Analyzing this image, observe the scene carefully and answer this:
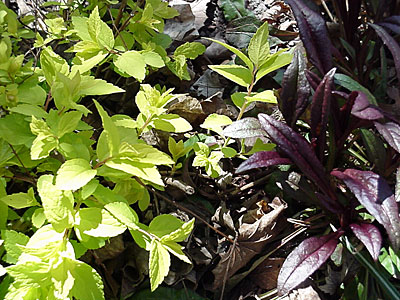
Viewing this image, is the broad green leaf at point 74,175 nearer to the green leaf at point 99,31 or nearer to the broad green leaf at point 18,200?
the broad green leaf at point 18,200

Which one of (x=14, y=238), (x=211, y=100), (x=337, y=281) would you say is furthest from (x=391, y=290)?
(x=14, y=238)

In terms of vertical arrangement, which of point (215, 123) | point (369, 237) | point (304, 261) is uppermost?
point (215, 123)

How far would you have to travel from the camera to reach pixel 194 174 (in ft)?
5.36

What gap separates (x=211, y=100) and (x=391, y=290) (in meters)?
0.98

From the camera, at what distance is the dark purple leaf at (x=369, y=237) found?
1186mm

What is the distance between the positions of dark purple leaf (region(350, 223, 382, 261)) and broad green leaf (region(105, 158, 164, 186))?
617 millimetres

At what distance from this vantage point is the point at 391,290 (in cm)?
130

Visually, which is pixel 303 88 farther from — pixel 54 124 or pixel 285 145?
pixel 54 124

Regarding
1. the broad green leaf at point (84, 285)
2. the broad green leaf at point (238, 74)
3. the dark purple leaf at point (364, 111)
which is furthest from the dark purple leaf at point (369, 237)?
the broad green leaf at point (84, 285)

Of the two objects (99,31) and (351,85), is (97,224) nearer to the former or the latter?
(99,31)

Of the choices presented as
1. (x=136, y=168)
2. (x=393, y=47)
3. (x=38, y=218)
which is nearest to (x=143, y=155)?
(x=136, y=168)

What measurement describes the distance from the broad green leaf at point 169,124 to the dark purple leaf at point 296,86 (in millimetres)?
367

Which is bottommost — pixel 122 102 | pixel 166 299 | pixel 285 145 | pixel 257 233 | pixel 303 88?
pixel 166 299

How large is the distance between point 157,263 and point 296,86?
763 millimetres
